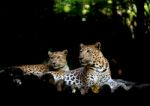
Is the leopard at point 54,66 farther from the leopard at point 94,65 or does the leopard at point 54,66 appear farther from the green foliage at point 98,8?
the green foliage at point 98,8

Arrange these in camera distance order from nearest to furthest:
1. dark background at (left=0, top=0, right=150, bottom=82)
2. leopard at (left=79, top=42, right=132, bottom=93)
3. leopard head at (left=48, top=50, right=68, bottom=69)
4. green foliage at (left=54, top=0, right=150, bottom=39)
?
leopard at (left=79, top=42, right=132, bottom=93), leopard head at (left=48, top=50, right=68, bottom=69), dark background at (left=0, top=0, right=150, bottom=82), green foliage at (left=54, top=0, right=150, bottom=39)

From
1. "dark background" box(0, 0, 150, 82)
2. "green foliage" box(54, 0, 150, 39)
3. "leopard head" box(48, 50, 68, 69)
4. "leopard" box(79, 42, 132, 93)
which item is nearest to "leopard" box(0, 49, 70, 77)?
"leopard head" box(48, 50, 68, 69)

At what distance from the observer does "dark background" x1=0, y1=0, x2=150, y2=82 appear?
12520 millimetres

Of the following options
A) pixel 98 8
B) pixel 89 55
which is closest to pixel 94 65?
pixel 89 55

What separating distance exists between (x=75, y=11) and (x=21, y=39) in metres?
1.62

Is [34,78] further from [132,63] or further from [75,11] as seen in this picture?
[75,11]

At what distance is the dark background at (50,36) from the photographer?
1252 centimetres

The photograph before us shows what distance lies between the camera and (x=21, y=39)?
14.5 m

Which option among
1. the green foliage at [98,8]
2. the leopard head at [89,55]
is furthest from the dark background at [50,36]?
the leopard head at [89,55]

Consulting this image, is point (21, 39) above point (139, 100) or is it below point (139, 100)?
above

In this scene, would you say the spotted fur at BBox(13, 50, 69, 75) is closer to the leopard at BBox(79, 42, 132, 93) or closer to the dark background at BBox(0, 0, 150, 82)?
the leopard at BBox(79, 42, 132, 93)

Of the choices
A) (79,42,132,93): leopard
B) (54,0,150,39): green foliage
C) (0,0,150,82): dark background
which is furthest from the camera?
(54,0,150,39): green foliage

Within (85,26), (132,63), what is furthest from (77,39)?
(132,63)

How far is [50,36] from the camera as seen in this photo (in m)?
14.7
